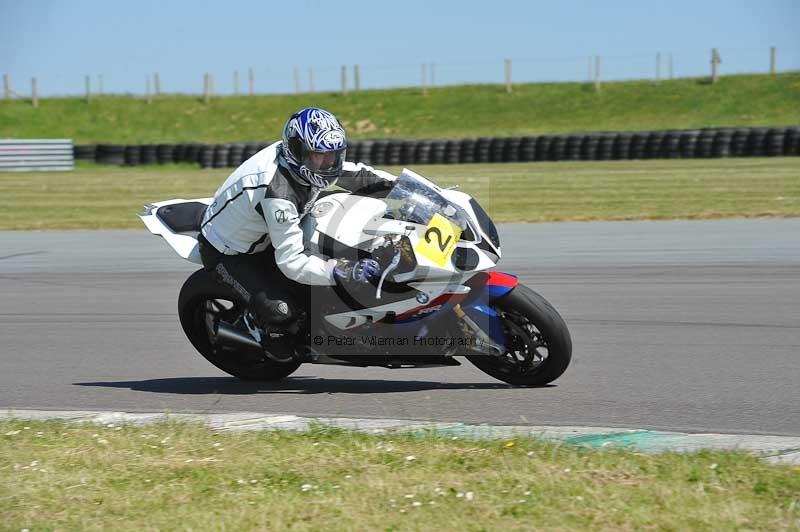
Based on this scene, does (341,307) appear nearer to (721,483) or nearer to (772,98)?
(721,483)

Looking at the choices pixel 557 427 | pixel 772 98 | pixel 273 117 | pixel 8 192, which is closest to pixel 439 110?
pixel 273 117

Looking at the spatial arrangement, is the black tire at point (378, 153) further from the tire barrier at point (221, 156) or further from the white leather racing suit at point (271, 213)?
the white leather racing suit at point (271, 213)

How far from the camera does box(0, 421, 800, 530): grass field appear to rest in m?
3.86

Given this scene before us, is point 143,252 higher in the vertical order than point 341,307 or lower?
lower

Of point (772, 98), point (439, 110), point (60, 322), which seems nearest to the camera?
point (60, 322)

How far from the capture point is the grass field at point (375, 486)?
3.86 metres

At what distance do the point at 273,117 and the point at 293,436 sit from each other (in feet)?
164

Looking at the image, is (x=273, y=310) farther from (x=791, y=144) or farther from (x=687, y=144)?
(x=687, y=144)

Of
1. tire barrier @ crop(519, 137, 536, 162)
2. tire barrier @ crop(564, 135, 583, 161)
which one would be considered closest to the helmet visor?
tire barrier @ crop(564, 135, 583, 161)

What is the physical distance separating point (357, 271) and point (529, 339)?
98 centimetres

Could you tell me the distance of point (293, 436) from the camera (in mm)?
5117

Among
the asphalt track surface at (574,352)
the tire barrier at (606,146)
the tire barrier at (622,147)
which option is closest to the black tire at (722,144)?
the tire barrier at (622,147)

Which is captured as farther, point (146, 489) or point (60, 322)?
point (60, 322)

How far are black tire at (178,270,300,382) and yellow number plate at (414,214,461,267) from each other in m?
1.27
